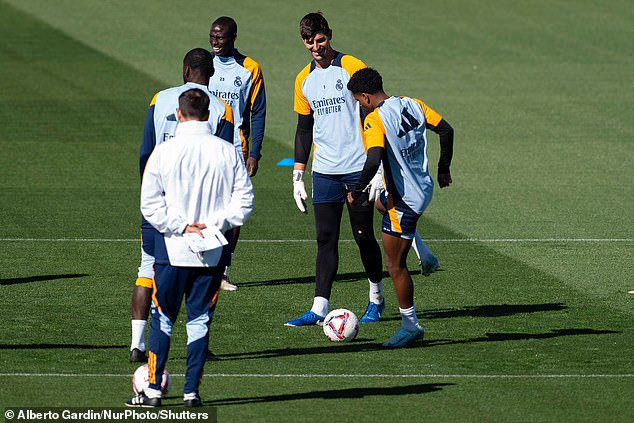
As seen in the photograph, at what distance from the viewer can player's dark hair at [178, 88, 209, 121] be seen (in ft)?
30.8

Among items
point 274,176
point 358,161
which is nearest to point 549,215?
point 274,176

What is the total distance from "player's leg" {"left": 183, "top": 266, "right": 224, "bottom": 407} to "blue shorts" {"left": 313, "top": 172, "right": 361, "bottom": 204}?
3.47 m

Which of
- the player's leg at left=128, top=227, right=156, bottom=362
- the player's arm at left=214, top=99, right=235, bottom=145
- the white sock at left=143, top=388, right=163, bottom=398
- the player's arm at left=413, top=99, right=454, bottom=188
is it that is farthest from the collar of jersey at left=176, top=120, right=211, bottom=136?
the player's arm at left=413, top=99, right=454, bottom=188

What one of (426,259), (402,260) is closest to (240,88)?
(426,259)

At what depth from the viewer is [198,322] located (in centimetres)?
947

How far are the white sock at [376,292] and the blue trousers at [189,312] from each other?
3.65 meters

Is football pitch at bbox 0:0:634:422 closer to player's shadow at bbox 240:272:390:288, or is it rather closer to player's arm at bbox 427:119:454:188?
player's shadow at bbox 240:272:390:288

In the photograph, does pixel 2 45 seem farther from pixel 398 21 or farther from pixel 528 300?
pixel 528 300

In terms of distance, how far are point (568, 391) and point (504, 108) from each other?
18.8 metres

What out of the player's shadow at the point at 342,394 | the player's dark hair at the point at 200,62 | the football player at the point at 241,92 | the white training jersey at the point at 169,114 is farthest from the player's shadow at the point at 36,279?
the player's shadow at the point at 342,394

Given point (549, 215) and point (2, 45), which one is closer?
point (549, 215)

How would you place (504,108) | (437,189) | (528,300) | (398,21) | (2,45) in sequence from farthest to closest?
(398,21), (2,45), (504,108), (437,189), (528,300)

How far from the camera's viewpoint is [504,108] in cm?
2877

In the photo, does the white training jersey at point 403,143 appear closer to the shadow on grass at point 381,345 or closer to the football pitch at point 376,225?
the shadow on grass at point 381,345
